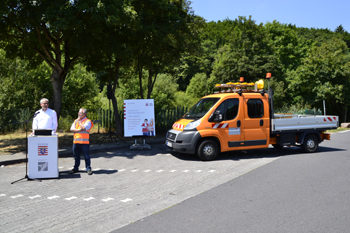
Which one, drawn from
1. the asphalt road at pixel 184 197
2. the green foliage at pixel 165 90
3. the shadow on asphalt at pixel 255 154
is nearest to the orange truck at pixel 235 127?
the shadow on asphalt at pixel 255 154

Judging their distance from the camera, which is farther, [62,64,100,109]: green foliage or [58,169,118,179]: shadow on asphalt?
[62,64,100,109]: green foliage

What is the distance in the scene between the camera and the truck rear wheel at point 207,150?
9.17 meters

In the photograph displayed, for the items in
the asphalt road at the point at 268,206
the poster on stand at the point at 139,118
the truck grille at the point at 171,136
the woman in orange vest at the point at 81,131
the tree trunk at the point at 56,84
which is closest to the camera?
the asphalt road at the point at 268,206

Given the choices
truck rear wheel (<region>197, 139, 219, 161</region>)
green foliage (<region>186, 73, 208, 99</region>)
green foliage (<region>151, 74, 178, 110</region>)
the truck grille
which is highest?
green foliage (<region>186, 73, 208, 99</region>)

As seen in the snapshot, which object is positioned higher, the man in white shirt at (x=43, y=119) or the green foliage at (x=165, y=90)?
the green foliage at (x=165, y=90)

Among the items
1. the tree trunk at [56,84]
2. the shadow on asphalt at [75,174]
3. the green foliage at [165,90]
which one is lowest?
the shadow on asphalt at [75,174]

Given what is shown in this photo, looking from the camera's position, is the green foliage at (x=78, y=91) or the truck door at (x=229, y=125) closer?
the truck door at (x=229, y=125)

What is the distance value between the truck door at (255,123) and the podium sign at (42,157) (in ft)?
19.5

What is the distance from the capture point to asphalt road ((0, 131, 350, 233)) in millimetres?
4375

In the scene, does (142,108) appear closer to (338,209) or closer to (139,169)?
(139,169)

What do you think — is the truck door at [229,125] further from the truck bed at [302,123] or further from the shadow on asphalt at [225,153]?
the truck bed at [302,123]

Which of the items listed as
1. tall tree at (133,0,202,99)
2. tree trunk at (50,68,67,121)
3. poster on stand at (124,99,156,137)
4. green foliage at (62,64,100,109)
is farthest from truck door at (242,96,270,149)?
green foliage at (62,64,100,109)

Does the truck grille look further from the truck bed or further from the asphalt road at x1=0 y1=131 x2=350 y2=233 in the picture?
the truck bed

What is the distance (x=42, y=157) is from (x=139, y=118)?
4.76 metres
